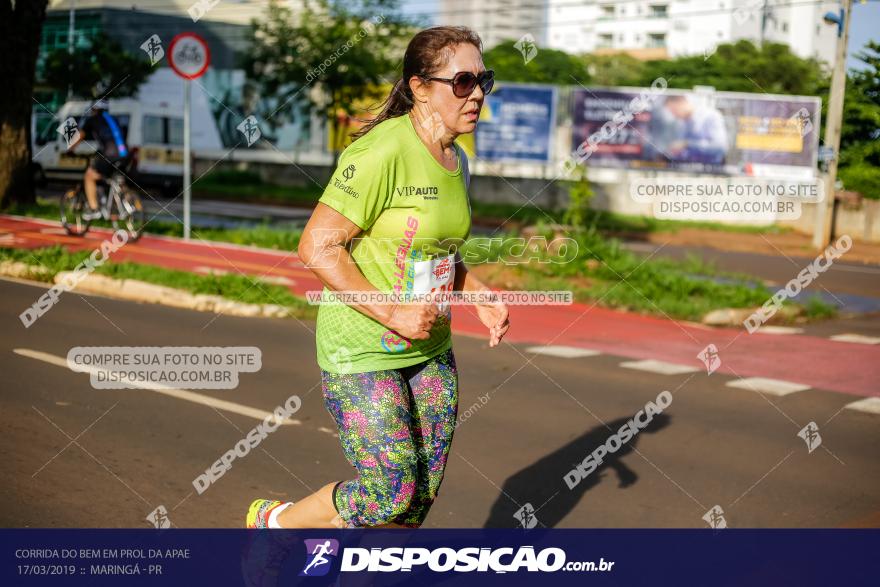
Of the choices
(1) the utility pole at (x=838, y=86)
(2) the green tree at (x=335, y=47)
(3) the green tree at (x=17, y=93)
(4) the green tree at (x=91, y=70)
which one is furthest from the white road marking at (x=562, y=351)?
(4) the green tree at (x=91, y=70)

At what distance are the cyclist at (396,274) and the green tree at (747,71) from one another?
6407 centimetres

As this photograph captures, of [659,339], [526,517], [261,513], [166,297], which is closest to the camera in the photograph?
[261,513]

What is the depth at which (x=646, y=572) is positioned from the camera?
14.1ft

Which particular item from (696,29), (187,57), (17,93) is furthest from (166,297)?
(696,29)

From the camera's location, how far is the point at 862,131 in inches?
1051

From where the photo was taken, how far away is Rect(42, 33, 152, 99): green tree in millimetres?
39719

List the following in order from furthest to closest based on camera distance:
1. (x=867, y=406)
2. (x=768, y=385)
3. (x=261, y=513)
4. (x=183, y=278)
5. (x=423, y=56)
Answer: (x=183, y=278) < (x=768, y=385) < (x=867, y=406) < (x=261, y=513) < (x=423, y=56)

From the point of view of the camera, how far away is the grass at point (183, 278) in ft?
34.5

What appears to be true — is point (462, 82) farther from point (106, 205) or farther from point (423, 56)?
point (106, 205)

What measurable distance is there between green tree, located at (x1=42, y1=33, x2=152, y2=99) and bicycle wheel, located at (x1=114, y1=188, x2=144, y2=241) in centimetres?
2502

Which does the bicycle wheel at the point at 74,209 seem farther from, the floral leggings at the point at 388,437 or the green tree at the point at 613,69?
the green tree at the point at 613,69

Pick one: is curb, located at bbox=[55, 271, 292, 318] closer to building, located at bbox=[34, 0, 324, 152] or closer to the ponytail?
→ the ponytail

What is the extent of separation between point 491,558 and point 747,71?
68272 millimetres

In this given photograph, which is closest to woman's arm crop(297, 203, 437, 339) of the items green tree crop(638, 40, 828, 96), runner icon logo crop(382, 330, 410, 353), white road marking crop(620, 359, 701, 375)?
runner icon logo crop(382, 330, 410, 353)
